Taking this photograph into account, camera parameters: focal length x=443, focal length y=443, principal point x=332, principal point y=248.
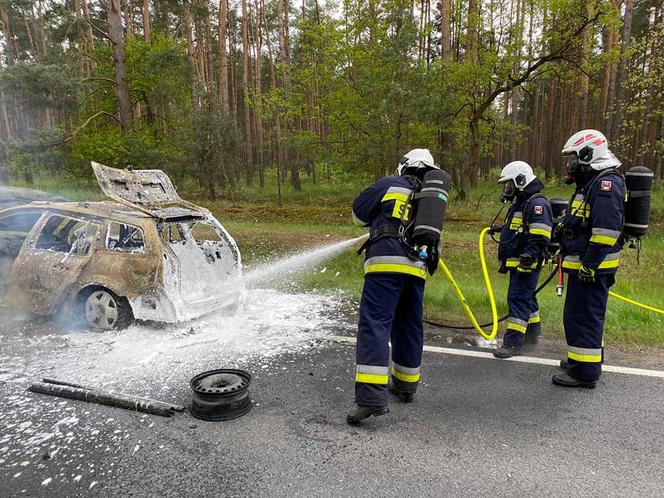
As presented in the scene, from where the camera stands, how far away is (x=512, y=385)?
3.95 metres

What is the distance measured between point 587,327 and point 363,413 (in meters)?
2.21

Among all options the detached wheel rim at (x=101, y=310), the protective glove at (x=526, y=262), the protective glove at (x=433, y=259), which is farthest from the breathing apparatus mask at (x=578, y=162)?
the detached wheel rim at (x=101, y=310)

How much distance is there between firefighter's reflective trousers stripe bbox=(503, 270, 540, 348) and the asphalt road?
74 centimetres

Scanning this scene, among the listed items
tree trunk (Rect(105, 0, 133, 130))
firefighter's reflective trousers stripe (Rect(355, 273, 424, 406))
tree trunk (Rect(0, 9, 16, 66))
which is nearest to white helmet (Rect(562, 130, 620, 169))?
firefighter's reflective trousers stripe (Rect(355, 273, 424, 406))

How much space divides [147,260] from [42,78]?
47.5 ft

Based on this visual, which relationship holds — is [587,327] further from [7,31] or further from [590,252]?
[7,31]

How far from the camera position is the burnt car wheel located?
499 cm

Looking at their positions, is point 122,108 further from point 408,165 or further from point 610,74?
point 610,74

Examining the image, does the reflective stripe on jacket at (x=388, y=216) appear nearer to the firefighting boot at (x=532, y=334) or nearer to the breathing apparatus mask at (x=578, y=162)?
the breathing apparatus mask at (x=578, y=162)

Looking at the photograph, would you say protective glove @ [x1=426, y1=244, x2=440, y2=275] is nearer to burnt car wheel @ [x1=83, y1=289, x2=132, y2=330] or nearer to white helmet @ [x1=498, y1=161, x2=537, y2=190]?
white helmet @ [x1=498, y1=161, x2=537, y2=190]

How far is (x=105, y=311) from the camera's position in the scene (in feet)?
16.5

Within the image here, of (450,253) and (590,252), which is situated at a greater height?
(590,252)

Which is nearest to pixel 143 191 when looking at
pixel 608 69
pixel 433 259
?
pixel 433 259

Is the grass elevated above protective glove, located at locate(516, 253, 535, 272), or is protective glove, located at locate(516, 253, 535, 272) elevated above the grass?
protective glove, located at locate(516, 253, 535, 272)
